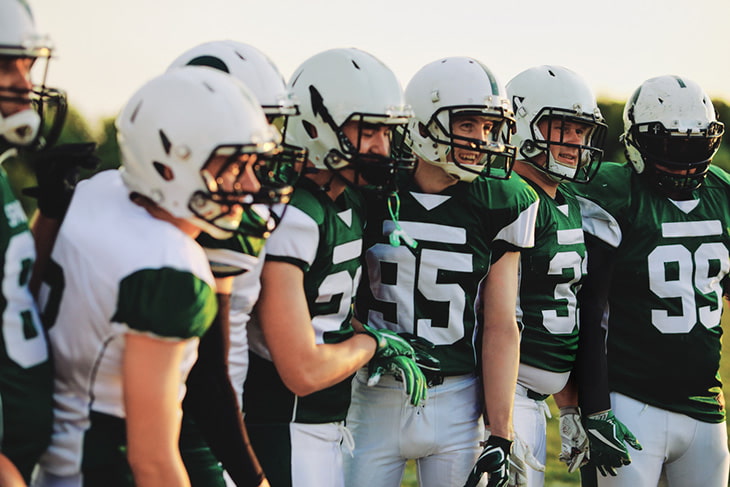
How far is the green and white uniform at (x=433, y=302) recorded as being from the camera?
3.17 meters

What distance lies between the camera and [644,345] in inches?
147

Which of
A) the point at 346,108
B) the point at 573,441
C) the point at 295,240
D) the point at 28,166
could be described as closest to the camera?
the point at 295,240

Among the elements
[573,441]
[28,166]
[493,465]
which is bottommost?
[28,166]

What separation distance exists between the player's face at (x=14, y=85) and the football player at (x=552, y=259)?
209 cm

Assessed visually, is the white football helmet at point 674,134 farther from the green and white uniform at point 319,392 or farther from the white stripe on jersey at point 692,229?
the green and white uniform at point 319,392

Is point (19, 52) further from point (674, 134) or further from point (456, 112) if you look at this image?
point (674, 134)

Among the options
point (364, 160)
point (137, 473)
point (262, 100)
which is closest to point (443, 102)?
point (364, 160)

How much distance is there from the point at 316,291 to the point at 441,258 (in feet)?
2.00

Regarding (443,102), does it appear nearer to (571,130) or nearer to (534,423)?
(571,130)

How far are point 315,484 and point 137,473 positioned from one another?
2.96 ft

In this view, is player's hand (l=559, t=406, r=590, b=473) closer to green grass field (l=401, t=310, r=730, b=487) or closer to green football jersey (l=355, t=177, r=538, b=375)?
green football jersey (l=355, t=177, r=538, b=375)

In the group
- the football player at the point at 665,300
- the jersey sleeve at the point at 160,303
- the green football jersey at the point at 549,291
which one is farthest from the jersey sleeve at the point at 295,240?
the football player at the point at 665,300

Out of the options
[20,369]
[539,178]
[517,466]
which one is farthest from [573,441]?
[20,369]

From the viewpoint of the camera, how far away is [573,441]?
369 centimetres
